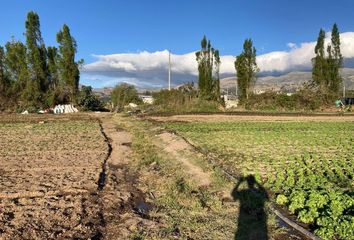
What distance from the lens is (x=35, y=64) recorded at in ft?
145

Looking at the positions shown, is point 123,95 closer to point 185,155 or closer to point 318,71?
point 318,71

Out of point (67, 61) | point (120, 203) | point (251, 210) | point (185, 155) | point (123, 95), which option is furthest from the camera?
point (123, 95)

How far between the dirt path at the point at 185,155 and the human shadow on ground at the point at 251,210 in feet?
3.27

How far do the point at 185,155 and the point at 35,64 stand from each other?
1421 inches

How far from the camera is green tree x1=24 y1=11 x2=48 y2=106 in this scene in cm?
4331

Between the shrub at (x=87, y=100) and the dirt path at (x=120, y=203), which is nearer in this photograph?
the dirt path at (x=120, y=203)

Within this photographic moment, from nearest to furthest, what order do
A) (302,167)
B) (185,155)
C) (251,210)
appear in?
(251,210) → (302,167) → (185,155)

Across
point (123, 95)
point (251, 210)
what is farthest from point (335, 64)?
point (251, 210)

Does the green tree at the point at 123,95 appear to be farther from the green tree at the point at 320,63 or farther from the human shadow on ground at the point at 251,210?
the human shadow on ground at the point at 251,210

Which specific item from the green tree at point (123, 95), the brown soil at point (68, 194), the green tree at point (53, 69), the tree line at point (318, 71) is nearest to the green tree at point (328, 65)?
Result: the tree line at point (318, 71)

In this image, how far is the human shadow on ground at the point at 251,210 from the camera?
596 centimetres

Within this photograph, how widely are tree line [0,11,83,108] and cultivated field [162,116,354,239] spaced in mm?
28811

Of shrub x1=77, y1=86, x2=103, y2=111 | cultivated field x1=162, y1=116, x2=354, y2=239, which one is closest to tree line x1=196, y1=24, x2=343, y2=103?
shrub x1=77, y1=86, x2=103, y2=111

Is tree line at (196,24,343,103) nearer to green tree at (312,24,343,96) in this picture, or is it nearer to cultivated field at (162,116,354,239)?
green tree at (312,24,343,96)
